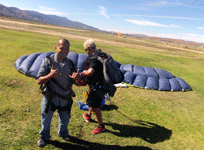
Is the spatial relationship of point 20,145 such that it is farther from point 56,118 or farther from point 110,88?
point 110,88

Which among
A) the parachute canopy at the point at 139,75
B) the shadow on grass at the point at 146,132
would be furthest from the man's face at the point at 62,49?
the parachute canopy at the point at 139,75

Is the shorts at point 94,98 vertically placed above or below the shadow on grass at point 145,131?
above

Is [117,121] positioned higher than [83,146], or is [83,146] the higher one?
[117,121]

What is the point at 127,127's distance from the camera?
14.9 ft

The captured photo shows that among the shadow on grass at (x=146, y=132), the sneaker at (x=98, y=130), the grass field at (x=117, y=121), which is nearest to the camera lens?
the grass field at (x=117, y=121)

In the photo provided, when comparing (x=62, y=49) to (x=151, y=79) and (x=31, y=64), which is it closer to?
(x=31, y=64)

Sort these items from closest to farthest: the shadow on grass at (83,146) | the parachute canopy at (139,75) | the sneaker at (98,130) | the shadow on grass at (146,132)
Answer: the shadow on grass at (83,146)
the sneaker at (98,130)
the shadow on grass at (146,132)
the parachute canopy at (139,75)

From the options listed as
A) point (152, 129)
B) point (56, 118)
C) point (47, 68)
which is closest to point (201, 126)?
point (152, 129)

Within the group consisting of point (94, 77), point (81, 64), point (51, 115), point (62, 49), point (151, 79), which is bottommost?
point (51, 115)

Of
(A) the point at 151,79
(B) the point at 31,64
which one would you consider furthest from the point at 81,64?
(A) the point at 151,79

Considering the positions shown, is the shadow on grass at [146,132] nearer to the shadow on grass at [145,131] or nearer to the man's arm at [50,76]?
the shadow on grass at [145,131]

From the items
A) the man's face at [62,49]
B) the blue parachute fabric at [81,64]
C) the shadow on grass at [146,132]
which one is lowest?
the shadow on grass at [146,132]

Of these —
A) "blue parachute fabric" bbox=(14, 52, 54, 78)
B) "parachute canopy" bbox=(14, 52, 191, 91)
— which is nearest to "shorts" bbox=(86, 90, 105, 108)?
"parachute canopy" bbox=(14, 52, 191, 91)

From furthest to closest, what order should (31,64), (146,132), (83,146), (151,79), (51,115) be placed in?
(151,79) → (31,64) → (146,132) → (83,146) → (51,115)
